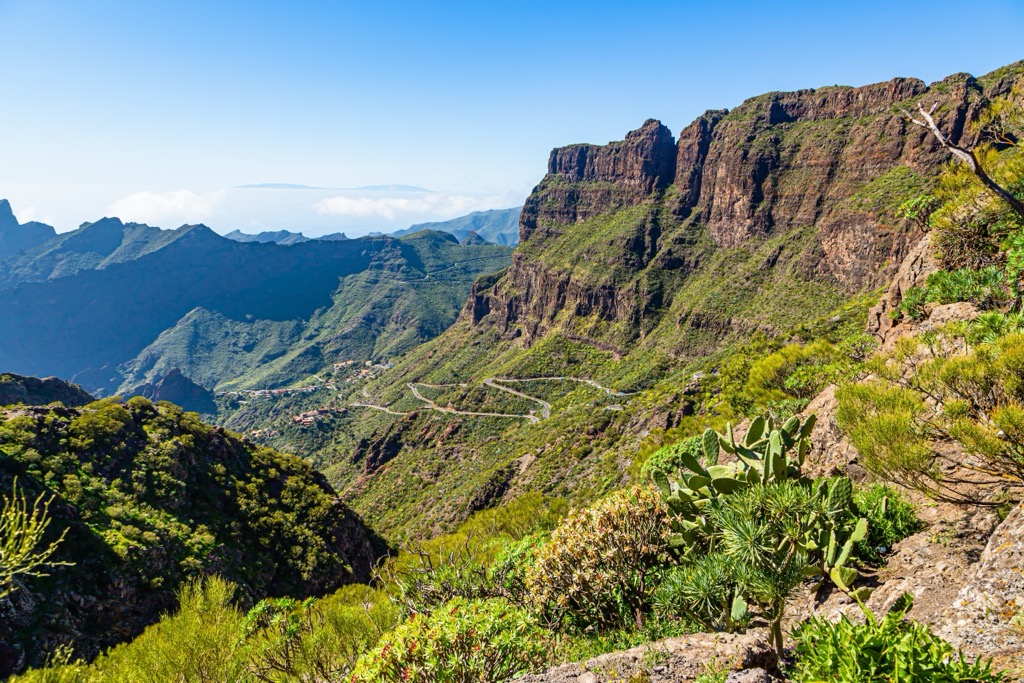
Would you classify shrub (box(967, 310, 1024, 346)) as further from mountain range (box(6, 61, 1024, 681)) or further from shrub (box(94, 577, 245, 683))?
shrub (box(94, 577, 245, 683))

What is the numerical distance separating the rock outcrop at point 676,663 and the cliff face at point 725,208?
85276 millimetres

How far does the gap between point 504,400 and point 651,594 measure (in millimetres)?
94692

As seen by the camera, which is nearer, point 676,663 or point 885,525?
point 676,663

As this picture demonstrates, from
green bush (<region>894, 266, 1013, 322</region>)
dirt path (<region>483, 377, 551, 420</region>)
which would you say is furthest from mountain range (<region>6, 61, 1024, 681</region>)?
dirt path (<region>483, 377, 551, 420</region>)

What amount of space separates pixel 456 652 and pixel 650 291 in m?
115

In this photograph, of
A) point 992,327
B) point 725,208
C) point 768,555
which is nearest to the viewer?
point 768,555

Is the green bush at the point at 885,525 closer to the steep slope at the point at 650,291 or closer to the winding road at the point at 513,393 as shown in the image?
the steep slope at the point at 650,291

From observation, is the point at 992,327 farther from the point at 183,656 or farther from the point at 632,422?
the point at 632,422

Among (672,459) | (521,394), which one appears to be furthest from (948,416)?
(521,394)

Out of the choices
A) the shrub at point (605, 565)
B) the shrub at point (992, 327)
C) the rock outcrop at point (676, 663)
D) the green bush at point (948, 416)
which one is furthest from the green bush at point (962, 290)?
the rock outcrop at point (676, 663)

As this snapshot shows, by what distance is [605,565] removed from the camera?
12.3 m

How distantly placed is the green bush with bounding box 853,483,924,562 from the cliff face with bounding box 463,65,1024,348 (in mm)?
80086

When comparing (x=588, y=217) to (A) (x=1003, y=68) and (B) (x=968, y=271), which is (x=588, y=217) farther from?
(B) (x=968, y=271)

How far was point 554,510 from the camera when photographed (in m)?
21.9
